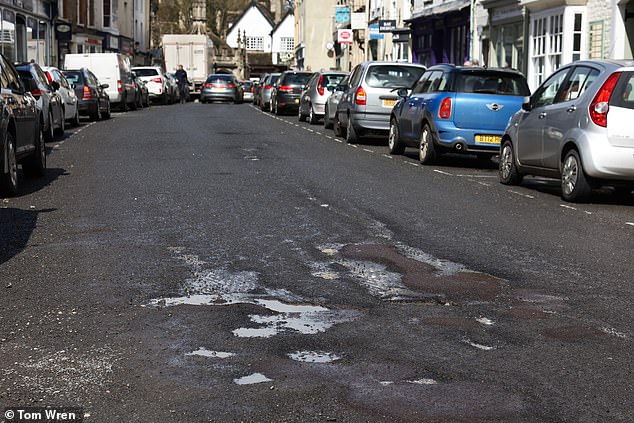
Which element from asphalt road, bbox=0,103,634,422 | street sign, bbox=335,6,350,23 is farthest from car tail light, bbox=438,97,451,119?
street sign, bbox=335,6,350,23

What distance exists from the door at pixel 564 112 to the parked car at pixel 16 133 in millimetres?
6531

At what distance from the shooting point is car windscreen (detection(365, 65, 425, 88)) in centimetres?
2320

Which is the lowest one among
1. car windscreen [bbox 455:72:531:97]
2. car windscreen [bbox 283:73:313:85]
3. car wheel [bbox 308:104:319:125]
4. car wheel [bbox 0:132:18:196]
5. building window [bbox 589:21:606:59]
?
car wheel [bbox 308:104:319:125]

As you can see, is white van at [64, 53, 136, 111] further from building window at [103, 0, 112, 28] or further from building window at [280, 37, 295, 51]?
building window at [280, 37, 295, 51]

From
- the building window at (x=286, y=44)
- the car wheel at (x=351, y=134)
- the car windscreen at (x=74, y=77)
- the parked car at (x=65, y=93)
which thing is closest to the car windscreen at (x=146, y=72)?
the car windscreen at (x=74, y=77)

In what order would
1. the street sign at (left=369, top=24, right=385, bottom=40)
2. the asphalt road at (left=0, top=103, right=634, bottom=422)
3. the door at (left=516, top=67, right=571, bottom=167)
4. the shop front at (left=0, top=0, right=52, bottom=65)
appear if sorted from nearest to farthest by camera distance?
the asphalt road at (left=0, top=103, right=634, bottom=422), the door at (left=516, top=67, right=571, bottom=167), the shop front at (left=0, top=0, right=52, bottom=65), the street sign at (left=369, top=24, right=385, bottom=40)

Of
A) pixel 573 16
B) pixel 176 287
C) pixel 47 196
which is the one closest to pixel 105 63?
pixel 573 16

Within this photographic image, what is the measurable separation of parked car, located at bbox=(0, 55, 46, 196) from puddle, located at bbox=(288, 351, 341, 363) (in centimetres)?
778

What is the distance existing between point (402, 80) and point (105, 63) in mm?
20654

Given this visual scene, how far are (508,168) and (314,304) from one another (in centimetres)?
904

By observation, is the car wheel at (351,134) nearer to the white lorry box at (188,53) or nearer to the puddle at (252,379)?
the puddle at (252,379)

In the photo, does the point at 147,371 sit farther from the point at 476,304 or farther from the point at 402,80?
the point at 402,80

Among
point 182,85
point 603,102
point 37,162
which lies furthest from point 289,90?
point 603,102

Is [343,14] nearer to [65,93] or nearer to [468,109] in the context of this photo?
[65,93]
